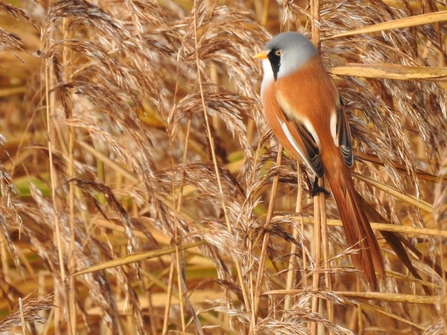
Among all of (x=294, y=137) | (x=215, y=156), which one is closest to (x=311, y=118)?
(x=294, y=137)

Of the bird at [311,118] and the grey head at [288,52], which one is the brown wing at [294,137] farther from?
the grey head at [288,52]

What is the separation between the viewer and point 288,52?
7.25ft

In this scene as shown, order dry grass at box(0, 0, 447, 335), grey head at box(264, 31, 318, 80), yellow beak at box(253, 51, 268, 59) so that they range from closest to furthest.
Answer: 1. dry grass at box(0, 0, 447, 335)
2. grey head at box(264, 31, 318, 80)
3. yellow beak at box(253, 51, 268, 59)

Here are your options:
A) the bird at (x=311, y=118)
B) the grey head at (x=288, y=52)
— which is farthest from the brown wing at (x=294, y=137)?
the grey head at (x=288, y=52)

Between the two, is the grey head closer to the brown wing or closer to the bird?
the bird

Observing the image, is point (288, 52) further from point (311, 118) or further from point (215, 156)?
point (215, 156)

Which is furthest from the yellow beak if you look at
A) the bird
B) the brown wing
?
the brown wing

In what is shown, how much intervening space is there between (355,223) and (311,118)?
0.42m

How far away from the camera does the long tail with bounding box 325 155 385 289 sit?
1.95 meters

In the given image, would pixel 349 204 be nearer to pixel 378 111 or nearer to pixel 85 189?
pixel 378 111

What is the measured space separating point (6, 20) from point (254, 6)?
1467mm

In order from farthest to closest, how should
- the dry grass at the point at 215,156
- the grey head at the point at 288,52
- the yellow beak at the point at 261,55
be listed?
the yellow beak at the point at 261,55
the grey head at the point at 288,52
the dry grass at the point at 215,156

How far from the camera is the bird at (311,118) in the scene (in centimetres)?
209

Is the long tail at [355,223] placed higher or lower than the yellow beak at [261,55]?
lower
